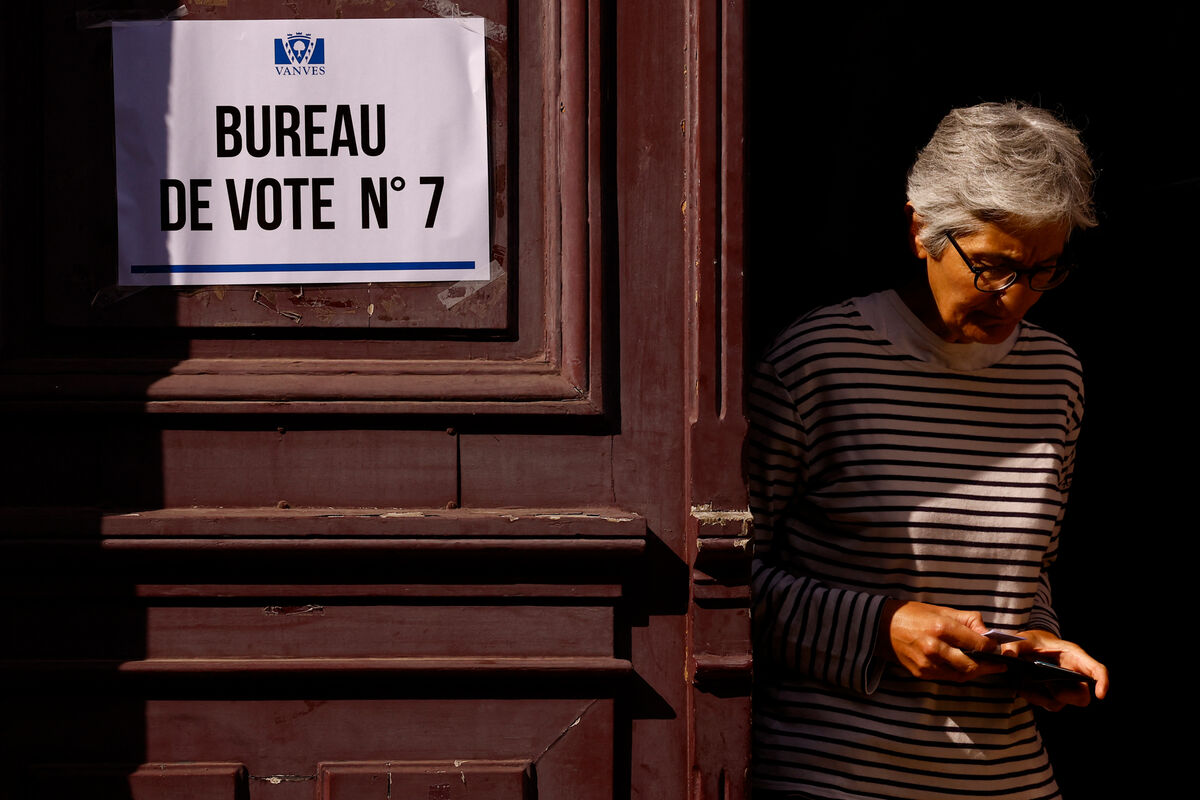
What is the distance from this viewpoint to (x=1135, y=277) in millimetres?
2900

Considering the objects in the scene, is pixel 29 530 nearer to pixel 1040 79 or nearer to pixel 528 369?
pixel 528 369

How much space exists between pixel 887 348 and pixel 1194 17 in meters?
1.72

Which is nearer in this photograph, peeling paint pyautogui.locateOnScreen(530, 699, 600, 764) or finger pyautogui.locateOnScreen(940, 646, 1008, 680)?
finger pyautogui.locateOnScreen(940, 646, 1008, 680)

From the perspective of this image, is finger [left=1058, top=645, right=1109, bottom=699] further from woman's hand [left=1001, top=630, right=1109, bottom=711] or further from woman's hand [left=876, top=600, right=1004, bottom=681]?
woman's hand [left=876, top=600, right=1004, bottom=681]

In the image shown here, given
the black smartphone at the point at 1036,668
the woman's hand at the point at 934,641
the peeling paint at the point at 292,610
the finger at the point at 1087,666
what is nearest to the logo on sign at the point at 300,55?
the peeling paint at the point at 292,610

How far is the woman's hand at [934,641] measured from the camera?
1693mm

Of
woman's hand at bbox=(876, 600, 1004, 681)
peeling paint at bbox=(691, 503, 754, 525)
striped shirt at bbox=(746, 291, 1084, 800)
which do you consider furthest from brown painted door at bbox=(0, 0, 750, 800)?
woman's hand at bbox=(876, 600, 1004, 681)

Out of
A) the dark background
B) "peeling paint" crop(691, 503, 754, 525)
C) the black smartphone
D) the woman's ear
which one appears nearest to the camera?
the black smartphone

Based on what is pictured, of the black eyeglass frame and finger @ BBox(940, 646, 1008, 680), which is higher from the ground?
the black eyeglass frame

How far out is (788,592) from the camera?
6.04 ft

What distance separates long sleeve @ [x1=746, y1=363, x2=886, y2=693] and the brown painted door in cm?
9

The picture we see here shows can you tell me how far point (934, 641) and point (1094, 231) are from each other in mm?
1712

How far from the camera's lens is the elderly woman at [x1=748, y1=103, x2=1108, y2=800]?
178 cm

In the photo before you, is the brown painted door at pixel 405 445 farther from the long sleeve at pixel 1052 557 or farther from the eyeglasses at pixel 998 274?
the long sleeve at pixel 1052 557
